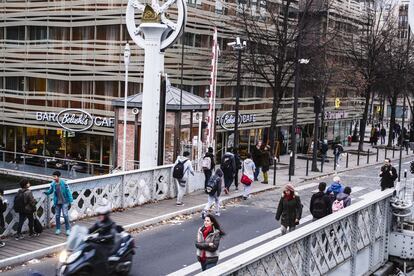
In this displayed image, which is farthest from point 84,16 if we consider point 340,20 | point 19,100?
point 340,20

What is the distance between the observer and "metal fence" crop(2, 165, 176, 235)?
1584cm

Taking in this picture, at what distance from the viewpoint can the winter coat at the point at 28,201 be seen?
48.3 feet

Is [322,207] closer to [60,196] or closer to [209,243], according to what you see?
[209,243]

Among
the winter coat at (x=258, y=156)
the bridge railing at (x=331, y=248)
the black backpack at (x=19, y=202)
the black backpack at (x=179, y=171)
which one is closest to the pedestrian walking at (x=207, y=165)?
the black backpack at (x=179, y=171)

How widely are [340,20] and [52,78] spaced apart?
91.0ft

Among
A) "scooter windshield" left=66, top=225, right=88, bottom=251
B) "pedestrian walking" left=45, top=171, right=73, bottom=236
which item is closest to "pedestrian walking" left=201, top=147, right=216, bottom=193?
"pedestrian walking" left=45, top=171, right=73, bottom=236

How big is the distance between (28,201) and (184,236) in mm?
4248

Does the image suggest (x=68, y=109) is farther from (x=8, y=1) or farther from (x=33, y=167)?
(x=8, y=1)

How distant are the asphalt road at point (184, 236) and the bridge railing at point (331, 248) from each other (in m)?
3.84

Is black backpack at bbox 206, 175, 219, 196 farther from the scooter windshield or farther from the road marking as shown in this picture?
the scooter windshield

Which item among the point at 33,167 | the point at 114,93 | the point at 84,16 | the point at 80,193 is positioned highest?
the point at 84,16

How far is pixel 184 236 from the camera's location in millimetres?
16672

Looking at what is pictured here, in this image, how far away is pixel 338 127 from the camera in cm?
5975

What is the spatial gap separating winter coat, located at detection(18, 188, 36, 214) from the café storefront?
20.8 m
